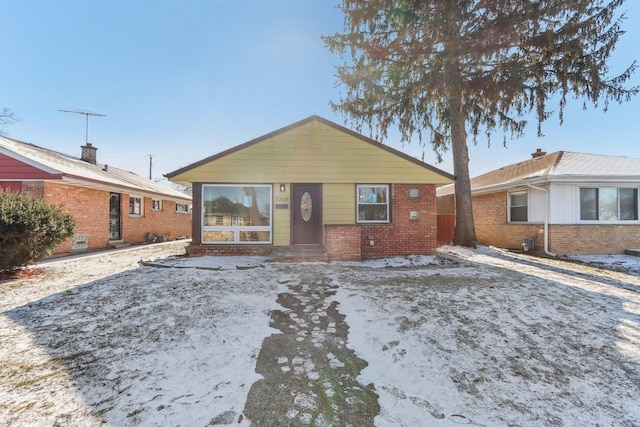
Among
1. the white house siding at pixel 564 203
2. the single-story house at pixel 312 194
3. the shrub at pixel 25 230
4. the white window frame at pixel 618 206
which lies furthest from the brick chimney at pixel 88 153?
the white window frame at pixel 618 206

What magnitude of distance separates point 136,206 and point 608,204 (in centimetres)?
1975

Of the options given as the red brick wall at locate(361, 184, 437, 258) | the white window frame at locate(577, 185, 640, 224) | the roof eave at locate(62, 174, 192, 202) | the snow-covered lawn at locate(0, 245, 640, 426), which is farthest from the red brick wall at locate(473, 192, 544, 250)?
the roof eave at locate(62, 174, 192, 202)

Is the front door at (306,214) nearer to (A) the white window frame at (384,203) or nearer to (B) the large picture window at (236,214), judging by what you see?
(B) the large picture window at (236,214)

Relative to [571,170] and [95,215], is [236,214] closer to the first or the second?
[95,215]

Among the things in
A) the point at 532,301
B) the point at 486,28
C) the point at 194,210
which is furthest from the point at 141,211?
the point at 486,28

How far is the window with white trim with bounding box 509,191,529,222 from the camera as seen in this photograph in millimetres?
11656

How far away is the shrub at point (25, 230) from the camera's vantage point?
19.2 feet

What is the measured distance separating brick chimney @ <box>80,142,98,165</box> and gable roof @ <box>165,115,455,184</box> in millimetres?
8738

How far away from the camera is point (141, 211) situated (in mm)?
13852

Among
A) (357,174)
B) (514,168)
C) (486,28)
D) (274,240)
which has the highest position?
(486,28)

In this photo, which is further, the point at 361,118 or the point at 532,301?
the point at 361,118

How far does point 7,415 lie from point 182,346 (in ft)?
4.47

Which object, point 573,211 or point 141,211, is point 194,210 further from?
point 573,211

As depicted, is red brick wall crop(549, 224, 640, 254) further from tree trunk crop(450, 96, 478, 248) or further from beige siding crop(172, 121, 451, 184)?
beige siding crop(172, 121, 451, 184)
